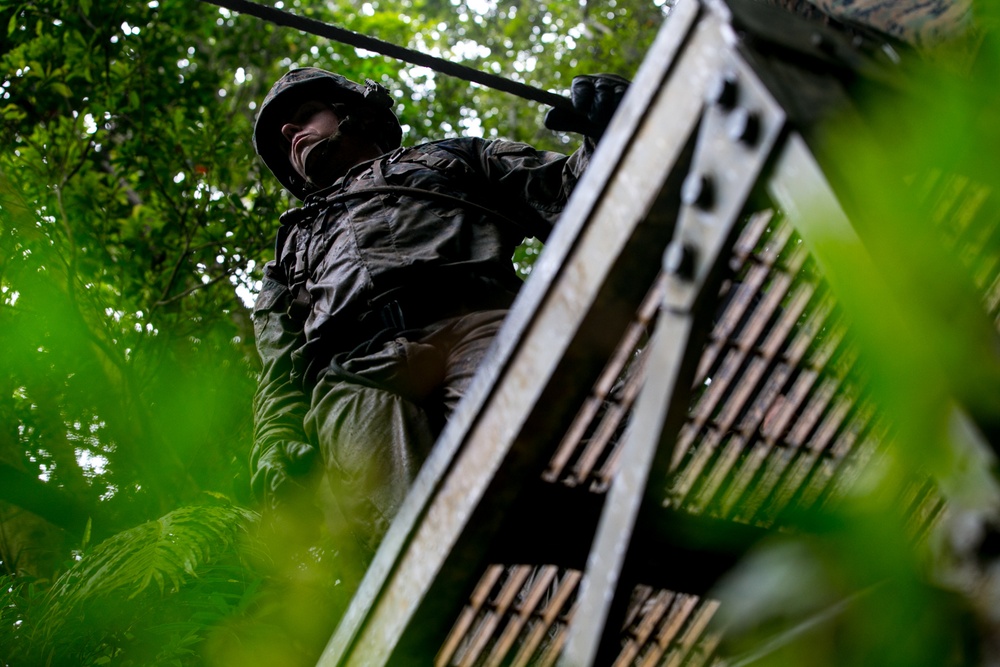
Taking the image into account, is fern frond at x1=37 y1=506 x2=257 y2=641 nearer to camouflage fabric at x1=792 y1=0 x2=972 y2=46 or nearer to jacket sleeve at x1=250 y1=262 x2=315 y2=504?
jacket sleeve at x1=250 y1=262 x2=315 y2=504

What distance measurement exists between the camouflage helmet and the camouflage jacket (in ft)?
1.30

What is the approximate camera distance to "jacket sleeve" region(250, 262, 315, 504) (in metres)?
3.43

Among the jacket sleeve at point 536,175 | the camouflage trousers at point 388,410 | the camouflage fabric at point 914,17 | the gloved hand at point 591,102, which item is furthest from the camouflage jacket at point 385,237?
the camouflage fabric at point 914,17

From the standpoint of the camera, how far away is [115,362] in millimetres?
5508

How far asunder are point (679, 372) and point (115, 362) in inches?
183

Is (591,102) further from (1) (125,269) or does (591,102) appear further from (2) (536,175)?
(1) (125,269)

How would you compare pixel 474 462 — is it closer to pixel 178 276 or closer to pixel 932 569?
pixel 932 569

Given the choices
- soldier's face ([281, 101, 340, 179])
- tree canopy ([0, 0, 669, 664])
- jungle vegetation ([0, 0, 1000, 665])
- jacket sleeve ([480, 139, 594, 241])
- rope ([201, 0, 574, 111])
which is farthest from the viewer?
tree canopy ([0, 0, 669, 664])

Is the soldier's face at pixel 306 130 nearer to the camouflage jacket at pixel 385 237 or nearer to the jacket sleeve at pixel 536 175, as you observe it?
the camouflage jacket at pixel 385 237

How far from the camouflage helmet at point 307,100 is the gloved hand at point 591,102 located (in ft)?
4.60

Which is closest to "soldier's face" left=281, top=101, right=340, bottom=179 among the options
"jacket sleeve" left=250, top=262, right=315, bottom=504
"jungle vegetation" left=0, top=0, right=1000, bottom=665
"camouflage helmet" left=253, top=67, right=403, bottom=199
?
"camouflage helmet" left=253, top=67, right=403, bottom=199

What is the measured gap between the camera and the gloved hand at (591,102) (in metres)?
2.98

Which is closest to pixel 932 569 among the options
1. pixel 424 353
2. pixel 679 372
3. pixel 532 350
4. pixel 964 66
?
pixel 679 372

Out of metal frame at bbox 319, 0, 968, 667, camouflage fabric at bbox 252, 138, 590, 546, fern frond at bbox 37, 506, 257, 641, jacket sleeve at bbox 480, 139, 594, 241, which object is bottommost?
fern frond at bbox 37, 506, 257, 641
